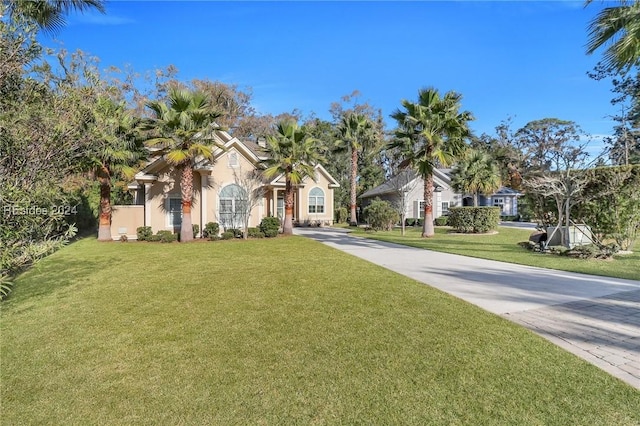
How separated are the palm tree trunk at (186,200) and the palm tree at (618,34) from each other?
1621cm

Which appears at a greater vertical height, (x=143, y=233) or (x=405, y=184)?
(x=405, y=184)

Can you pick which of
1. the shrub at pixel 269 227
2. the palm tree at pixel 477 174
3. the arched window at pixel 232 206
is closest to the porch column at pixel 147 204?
the arched window at pixel 232 206

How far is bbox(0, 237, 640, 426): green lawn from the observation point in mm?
3043

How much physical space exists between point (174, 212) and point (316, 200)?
42.6ft

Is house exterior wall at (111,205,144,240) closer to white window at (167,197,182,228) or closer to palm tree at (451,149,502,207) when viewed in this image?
white window at (167,197,182,228)

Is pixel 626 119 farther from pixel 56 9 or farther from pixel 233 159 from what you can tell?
pixel 56 9

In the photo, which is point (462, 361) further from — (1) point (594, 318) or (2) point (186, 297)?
(2) point (186, 297)

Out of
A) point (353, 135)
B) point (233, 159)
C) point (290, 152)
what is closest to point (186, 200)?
point (233, 159)

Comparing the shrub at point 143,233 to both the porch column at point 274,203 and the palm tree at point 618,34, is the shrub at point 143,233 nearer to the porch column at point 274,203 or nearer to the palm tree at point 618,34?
the porch column at point 274,203

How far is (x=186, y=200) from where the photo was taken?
17.4m

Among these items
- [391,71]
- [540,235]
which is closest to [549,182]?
[540,235]

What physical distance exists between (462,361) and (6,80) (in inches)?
279

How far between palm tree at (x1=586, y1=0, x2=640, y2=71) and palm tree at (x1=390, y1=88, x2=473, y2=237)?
999 cm

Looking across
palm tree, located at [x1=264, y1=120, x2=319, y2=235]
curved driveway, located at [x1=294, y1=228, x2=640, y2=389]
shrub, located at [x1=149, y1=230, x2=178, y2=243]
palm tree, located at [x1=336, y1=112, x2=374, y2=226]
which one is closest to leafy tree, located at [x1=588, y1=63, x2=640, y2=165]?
palm tree, located at [x1=336, y1=112, x2=374, y2=226]
